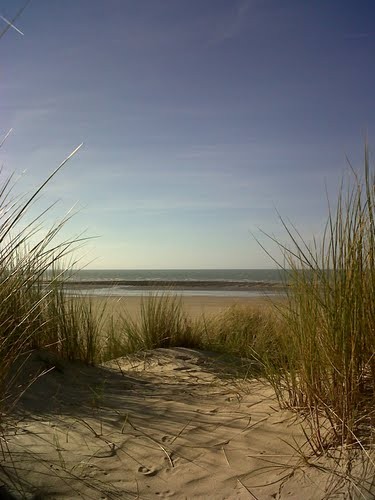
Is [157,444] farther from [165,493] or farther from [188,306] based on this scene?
[188,306]

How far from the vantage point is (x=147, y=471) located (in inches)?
79.2

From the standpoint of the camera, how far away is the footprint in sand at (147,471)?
1.99 m

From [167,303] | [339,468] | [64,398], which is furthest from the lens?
[167,303]

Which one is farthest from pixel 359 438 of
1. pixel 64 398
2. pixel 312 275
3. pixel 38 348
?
pixel 38 348

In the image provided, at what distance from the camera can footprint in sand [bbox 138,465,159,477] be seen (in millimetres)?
1990

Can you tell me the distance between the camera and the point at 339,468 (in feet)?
6.00

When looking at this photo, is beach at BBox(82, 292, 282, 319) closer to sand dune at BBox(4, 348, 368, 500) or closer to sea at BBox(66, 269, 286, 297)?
sea at BBox(66, 269, 286, 297)

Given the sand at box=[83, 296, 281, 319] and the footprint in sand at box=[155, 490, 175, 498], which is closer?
the footprint in sand at box=[155, 490, 175, 498]

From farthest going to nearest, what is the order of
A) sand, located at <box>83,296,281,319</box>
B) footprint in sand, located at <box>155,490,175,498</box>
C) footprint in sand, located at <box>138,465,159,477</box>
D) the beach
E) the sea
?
sand, located at <box>83,296,281,319</box> → the beach → the sea → footprint in sand, located at <box>138,465,159,477</box> → footprint in sand, located at <box>155,490,175,498</box>

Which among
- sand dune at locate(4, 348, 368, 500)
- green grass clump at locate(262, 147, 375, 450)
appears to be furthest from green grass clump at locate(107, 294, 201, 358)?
green grass clump at locate(262, 147, 375, 450)

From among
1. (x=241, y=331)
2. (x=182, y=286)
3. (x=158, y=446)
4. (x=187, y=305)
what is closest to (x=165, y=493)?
(x=158, y=446)

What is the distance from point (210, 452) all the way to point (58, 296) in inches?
80.2

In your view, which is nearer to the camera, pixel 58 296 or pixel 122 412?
pixel 122 412

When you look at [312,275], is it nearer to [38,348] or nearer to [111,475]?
[111,475]
